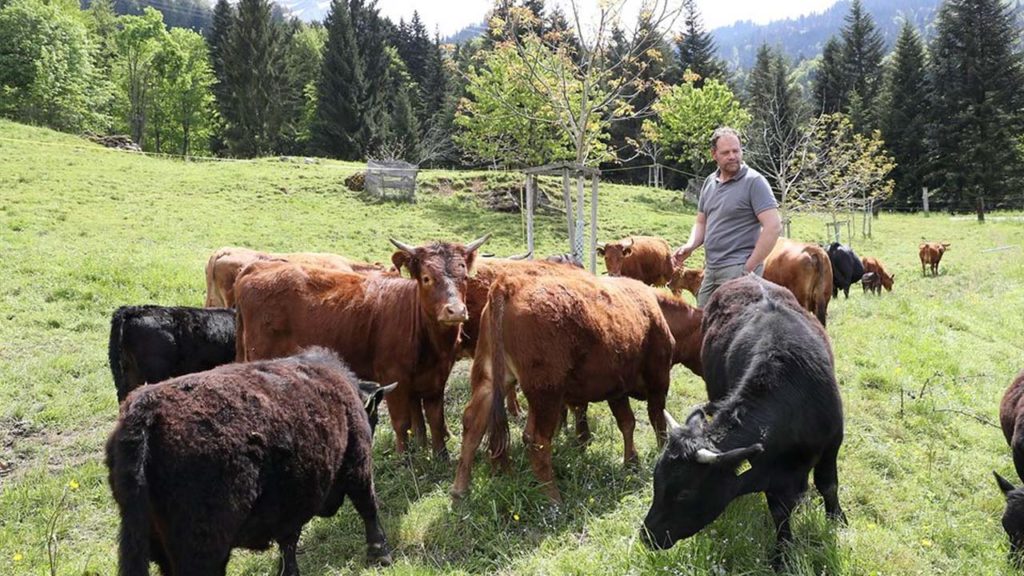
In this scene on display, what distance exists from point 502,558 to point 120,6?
15864 cm

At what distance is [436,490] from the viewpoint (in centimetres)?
Answer: 486

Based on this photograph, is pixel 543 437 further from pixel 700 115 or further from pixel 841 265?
pixel 700 115

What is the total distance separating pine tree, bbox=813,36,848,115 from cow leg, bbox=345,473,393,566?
61478mm

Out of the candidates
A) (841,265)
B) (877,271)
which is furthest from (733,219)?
(877,271)

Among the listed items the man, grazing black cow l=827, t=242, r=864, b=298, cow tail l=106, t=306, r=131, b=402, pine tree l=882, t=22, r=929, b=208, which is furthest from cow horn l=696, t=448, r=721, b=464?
pine tree l=882, t=22, r=929, b=208

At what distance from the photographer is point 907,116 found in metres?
47.5

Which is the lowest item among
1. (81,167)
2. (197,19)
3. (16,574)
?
(16,574)

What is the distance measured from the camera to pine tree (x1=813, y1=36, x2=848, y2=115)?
5672 cm

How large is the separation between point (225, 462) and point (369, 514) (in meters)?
1.36

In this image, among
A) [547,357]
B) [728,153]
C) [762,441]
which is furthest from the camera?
[728,153]

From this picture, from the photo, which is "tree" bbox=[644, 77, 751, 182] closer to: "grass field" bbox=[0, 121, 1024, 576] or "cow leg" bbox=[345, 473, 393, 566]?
"grass field" bbox=[0, 121, 1024, 576]

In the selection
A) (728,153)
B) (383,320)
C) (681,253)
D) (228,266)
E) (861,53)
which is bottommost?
(383,320)

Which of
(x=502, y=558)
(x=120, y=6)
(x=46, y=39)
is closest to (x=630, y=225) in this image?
(x=502, y=558)

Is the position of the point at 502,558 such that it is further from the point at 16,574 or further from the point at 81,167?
the point at 81,167
